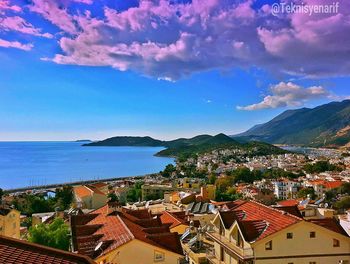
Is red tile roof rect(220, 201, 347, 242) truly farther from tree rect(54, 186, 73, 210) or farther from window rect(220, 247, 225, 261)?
tree rect(54, 186, 73, 210)

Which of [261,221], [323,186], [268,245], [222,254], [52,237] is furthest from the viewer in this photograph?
[323,186]

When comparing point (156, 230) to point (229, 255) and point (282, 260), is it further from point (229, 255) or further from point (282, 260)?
point (282, 260)

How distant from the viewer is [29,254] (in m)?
3.15

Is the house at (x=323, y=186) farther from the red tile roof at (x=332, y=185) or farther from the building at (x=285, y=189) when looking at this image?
the building at (x=285, y=189)

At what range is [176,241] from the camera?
1221 cm

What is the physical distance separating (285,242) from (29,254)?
996cm

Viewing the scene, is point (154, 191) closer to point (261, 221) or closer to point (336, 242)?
point (261, 221)

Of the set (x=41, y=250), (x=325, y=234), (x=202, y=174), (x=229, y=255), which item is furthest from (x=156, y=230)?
(x=202, y=174)

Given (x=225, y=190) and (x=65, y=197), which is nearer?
(x=65, y=197)

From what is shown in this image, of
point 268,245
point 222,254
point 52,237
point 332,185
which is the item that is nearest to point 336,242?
point 268,245

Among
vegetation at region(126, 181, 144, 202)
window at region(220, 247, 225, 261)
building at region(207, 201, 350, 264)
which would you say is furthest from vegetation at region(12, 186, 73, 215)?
building at region(207, 201, 350, 264)

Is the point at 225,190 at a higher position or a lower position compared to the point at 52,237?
lower

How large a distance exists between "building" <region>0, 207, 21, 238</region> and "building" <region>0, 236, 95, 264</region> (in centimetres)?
1934

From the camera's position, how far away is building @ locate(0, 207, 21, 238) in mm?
21375
